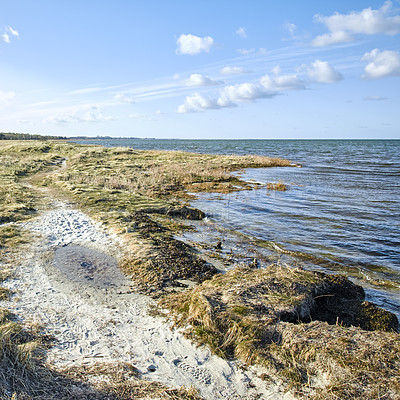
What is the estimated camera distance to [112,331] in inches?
289

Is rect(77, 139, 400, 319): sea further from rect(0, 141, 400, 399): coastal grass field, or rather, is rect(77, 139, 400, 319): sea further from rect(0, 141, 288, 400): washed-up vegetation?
rect(0, 141, 288, 400): washed-up vegetation

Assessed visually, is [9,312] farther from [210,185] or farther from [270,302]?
[210,185]

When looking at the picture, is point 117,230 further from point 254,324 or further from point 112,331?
point 254,324

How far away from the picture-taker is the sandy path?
5.88 m

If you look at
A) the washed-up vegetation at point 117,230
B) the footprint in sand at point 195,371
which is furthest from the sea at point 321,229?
the footprint in sand at point 195,371

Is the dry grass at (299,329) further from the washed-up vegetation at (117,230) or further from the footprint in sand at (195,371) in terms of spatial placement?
the washed-up vegetation at (117,230)

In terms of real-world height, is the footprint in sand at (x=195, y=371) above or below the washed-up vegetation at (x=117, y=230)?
below

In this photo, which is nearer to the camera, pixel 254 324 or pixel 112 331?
pixel 254 324

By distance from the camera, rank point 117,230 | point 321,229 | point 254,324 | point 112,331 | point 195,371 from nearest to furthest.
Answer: point 195,371 → point 254,324 → point 112,331 → point 117,230 → point 321,229

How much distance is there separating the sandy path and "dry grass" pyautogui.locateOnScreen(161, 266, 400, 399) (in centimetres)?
46

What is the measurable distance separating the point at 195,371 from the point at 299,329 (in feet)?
7.53

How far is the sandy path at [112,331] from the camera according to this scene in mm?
5875

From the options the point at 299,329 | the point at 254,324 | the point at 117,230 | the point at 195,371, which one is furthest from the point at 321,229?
the point at 195,371

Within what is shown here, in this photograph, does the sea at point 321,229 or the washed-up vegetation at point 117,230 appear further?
the sea at point 321,229
